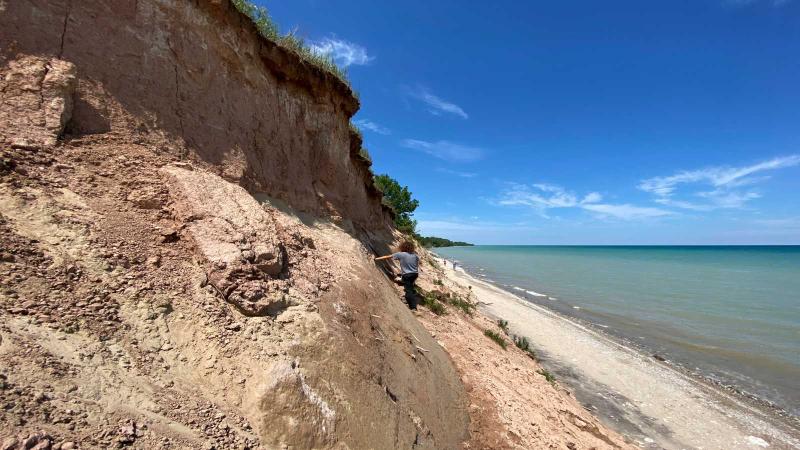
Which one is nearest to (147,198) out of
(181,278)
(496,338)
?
(181,278)

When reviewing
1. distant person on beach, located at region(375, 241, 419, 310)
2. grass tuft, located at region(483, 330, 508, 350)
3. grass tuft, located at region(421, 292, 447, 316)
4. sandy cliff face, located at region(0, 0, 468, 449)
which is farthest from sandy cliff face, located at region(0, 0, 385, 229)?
grass tuft, located at region(483, 330, 508, 350)

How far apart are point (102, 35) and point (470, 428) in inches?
308

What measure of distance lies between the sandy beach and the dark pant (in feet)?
18.6

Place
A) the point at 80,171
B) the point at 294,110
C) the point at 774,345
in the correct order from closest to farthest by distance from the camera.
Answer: the point at 80,171 < the point at 294,110 < the point at 774,345

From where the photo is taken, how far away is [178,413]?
2.58 meters

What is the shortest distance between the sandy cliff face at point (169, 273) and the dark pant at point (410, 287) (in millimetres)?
2187

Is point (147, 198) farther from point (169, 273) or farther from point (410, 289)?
point (410, 289)

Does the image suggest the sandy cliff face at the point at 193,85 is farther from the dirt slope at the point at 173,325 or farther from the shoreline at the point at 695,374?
the shoreline at the point at 695,374

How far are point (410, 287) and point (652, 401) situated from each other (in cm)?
800

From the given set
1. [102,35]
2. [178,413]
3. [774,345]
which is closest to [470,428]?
[178,413]

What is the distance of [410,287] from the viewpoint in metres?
9.16

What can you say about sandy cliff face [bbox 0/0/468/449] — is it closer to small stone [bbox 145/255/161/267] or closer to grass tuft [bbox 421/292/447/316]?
small stone [bbox 145/255/161/267]

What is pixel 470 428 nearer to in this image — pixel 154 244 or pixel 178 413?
pixel 178 413

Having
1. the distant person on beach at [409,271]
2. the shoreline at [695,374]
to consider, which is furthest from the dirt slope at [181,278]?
the shoreline at [695,374]
